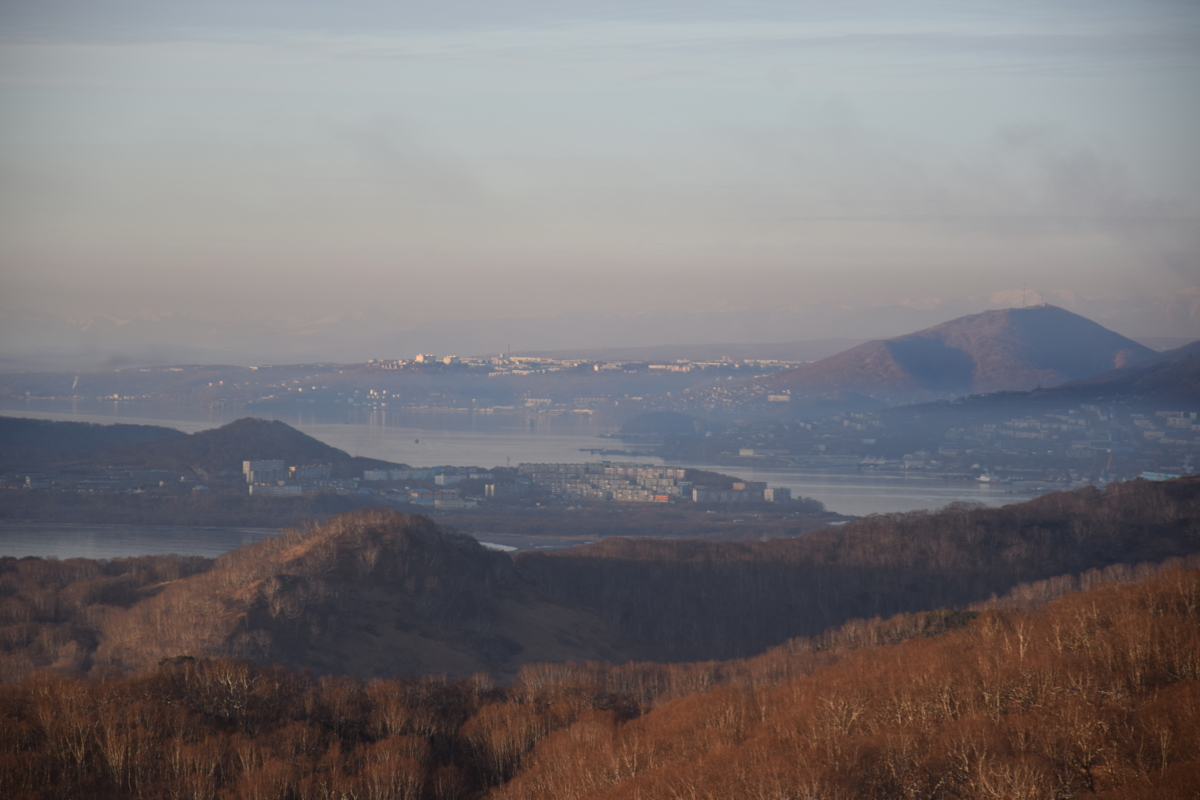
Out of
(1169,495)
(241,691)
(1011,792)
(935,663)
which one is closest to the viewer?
(1011,792)

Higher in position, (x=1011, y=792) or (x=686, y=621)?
(x=1011, y=792)

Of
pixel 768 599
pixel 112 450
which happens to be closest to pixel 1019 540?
pixel 768 599

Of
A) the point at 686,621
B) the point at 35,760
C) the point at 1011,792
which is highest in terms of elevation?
the point at 1011,792

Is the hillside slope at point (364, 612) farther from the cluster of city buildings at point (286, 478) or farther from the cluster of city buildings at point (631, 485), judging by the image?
the cluster of city buildings at point (631, 485)

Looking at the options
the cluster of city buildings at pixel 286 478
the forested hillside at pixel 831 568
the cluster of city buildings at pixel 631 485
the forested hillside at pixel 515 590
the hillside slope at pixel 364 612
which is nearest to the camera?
the hillside slope at pixel 364 612

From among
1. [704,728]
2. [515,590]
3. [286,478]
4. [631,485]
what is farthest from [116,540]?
[704,728]

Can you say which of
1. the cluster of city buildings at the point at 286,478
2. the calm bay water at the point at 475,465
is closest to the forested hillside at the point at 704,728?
the calm bay water at the point at 475,465

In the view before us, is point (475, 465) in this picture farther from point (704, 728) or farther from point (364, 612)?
point (704, 728)

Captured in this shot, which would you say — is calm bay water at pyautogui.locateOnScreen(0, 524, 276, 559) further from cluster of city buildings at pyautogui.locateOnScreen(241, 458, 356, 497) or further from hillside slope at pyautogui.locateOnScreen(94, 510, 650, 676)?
hillside slope at pyautogui.locateOnScreen(94, 510, 650, 676)

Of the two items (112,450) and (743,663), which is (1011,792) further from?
(112,450)
